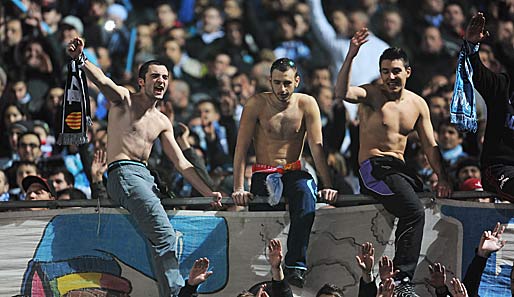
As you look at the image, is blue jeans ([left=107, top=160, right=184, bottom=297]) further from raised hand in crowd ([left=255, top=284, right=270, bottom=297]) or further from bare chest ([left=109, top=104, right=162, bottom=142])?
raised hand in crowd ([left=255, top=284, right=270, bottom=297])

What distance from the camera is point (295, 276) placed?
26.2ft

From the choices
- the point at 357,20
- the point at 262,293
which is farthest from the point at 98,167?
the point at 357,20

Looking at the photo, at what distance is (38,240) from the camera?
8195 mm

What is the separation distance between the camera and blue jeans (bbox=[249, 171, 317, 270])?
802 centimetres

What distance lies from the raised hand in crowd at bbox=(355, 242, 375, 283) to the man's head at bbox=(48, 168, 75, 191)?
309 centimetres

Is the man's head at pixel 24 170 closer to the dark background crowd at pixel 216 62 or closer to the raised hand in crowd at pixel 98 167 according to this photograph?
the dark background crowd at pixel 216 62

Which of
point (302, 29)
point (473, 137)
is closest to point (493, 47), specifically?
point (473, 137)

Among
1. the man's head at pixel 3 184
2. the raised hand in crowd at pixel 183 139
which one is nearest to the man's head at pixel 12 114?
the man's head at pixel 3 184

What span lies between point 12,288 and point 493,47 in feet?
18.4

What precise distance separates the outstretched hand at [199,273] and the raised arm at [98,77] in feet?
4.21

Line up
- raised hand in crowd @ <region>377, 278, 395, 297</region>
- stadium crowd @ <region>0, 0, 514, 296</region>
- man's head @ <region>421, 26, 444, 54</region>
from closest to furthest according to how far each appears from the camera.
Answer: raised hand in crowd @ <region>377, 278, 395, 297</region> < stadium crowd @ <region>0, 0, 514, 296</region> < man's head @ <region>421, 26, 444, 54</region>

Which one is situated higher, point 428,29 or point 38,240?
point 428,29

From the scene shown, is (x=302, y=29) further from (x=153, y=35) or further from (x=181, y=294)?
(x=181, y=294)

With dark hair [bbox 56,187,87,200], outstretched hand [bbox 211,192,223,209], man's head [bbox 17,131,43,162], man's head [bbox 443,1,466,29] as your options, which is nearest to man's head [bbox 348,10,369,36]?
man's head [bbox 443,1,466,29]
